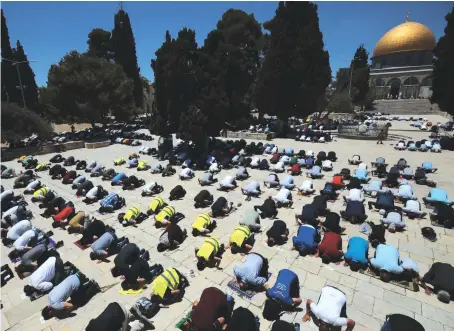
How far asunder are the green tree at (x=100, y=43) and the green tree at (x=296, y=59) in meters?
33.4

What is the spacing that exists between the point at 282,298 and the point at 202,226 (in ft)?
13.9

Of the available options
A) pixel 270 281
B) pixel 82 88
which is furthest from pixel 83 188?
pixel 82 88

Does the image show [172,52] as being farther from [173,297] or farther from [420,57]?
[420,57]

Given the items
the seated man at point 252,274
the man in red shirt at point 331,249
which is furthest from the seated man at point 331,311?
the man in red shirt at point 331,249

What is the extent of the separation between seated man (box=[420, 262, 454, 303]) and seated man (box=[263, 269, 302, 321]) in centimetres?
349

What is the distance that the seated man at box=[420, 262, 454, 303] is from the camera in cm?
640

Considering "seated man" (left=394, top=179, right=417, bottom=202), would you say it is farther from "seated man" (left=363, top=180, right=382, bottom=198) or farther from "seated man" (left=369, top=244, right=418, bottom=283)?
"seated man" (left=369, top=244, right=418, bottom=283)

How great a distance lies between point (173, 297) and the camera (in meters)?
6.86

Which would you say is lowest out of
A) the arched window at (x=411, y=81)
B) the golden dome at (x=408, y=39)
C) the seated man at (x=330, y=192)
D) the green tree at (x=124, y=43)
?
the seated man at (x=330, y=192)

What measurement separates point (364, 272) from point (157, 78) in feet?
72.0

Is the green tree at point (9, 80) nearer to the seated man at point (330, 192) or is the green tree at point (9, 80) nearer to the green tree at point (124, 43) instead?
the green tree at point (124, 43)

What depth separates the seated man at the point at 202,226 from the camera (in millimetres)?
9645

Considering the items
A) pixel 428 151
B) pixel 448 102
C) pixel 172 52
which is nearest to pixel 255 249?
pixel 172 52

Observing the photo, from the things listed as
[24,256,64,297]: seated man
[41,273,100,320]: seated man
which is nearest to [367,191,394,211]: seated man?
[41,273,100,320]: seated man
